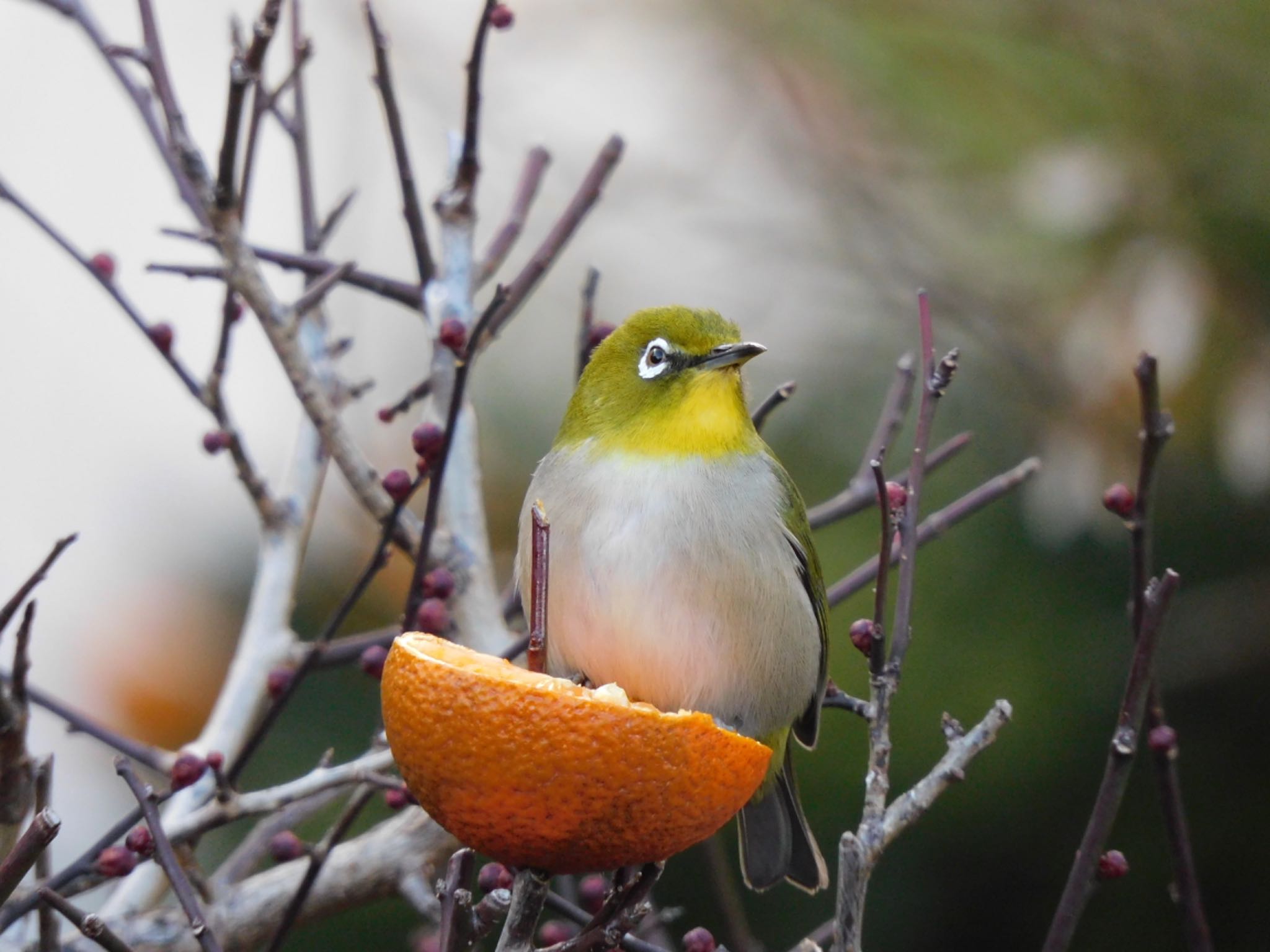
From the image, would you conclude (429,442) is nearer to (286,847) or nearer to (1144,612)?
(286,847)

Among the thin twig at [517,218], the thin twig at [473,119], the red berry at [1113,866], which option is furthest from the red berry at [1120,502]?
the thin twig at [517,218]

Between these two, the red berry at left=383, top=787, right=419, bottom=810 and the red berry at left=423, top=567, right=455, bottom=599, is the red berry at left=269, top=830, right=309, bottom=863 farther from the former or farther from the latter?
the red berry at left=423, top=567, right=455, bottom=599

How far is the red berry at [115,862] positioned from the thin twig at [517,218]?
1.11m

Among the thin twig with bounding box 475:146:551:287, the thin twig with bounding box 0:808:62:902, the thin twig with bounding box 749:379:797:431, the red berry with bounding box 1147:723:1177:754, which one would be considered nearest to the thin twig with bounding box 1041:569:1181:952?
the red berry with bounding box 1147:723:1177:754

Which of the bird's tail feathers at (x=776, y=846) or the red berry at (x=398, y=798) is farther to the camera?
the bird's tail feathers at (x=776, y=846)

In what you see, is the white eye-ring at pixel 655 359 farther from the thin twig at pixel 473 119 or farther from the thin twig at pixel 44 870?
the thin twig at pixel 44 870

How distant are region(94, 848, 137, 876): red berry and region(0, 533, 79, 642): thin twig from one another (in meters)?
0.32

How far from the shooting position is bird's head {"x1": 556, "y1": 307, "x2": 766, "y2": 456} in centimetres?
193

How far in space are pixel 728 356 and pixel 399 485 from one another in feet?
1.64

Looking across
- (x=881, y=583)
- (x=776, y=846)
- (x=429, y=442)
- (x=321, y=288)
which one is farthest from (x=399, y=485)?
(x=776, y=846)

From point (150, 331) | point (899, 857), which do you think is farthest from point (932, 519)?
point (899, 857)

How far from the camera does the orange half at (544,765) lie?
1.18m

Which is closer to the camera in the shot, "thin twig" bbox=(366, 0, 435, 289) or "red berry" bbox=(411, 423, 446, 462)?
"red berry" bbox=(411, 423, 446, 462)

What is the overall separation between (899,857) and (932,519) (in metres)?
1.35
